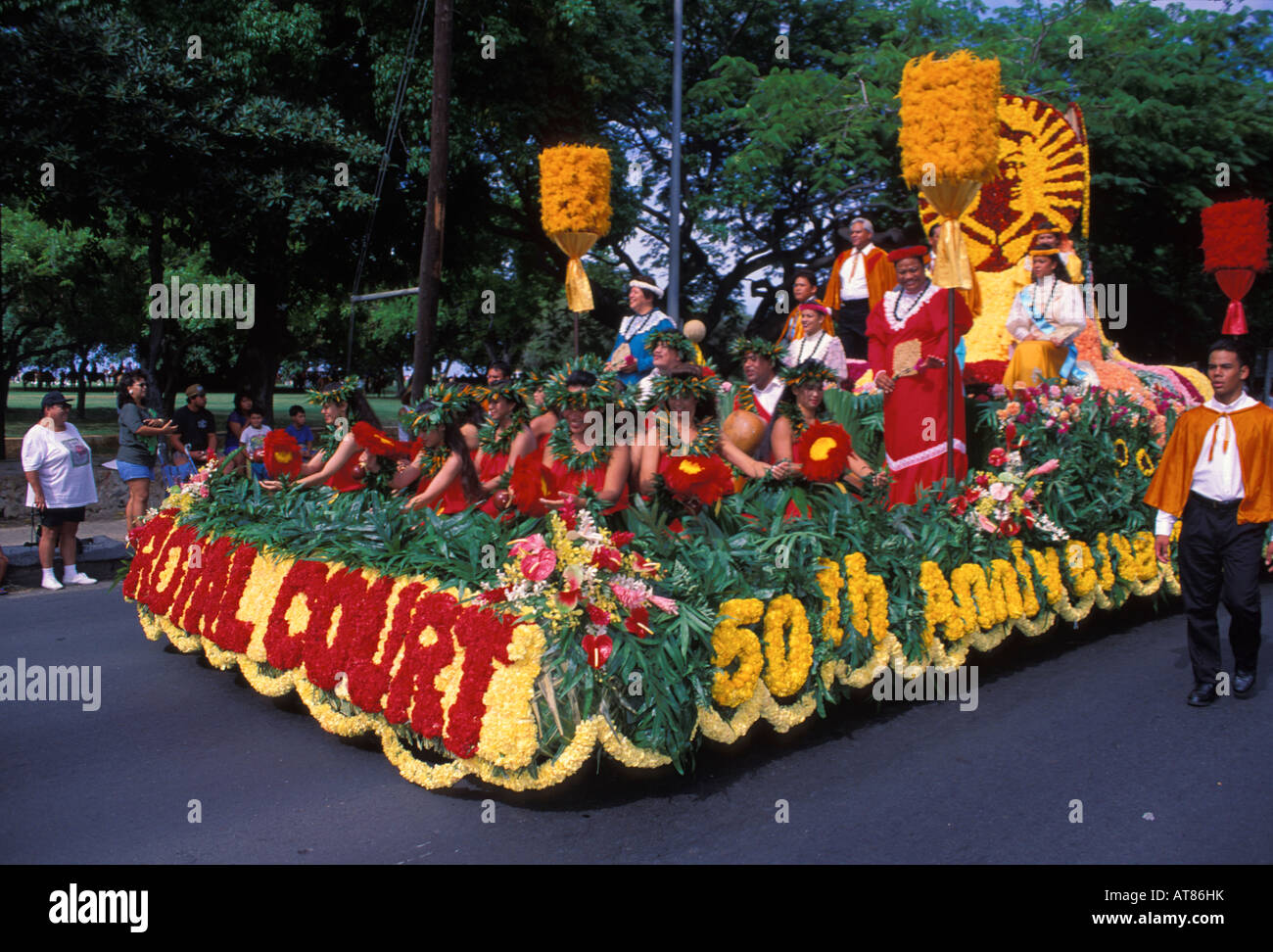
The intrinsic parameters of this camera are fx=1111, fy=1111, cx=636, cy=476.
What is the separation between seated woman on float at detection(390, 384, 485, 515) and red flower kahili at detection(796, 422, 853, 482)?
173cm

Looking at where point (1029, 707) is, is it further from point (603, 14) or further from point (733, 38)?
point (733, 38)

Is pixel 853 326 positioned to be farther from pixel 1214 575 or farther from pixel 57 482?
pixel 57 482

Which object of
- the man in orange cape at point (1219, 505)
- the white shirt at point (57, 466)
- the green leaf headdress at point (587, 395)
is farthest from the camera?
the white shirt at point (57, 466)

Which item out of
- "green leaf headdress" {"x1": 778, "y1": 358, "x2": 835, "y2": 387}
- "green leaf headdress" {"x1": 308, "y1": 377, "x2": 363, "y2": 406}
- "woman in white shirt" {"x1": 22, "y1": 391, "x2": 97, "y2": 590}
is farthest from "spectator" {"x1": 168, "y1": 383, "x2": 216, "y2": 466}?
"green leaf headdress" {"x1": 778, "y1": 358, "x2": 835, "y2": 387}

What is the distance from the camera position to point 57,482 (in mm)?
9422

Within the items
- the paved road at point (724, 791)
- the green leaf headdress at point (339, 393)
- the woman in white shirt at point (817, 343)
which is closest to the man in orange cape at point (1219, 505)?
the paved road at point (724, 791)

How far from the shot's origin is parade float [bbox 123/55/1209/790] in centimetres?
410

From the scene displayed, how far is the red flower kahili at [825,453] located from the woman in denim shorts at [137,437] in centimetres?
708

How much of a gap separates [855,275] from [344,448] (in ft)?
17.9

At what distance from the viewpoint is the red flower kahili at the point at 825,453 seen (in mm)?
5836

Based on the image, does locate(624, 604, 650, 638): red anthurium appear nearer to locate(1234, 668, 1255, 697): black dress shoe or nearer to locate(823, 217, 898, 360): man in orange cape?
locate(1234, 668, 1255, 697): black dress shoe

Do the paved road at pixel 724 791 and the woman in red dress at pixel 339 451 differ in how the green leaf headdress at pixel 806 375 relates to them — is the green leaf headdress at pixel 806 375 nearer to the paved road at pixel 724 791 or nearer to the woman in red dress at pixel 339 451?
the paved road at pixel 724 791

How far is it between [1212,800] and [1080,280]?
6.06 meters

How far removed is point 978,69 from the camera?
6590 mm
